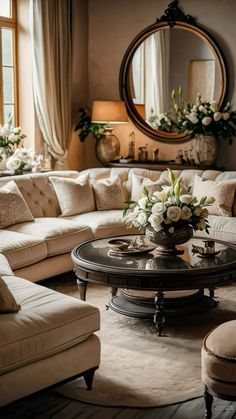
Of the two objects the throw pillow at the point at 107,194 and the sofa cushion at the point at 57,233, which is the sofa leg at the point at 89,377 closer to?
the sofa cushion at the point at 57,233

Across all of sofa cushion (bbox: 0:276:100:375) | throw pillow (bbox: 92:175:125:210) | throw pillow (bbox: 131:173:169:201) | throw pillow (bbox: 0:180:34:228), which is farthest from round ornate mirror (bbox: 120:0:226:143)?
sofa cushion (bbox: 0:276:100:375)

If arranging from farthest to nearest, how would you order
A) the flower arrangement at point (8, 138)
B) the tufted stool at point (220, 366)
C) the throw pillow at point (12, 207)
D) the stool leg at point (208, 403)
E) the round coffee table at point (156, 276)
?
the flower arrangement at point (8, 138), the throw pillow at point (12, 207), the round coffee table at point (156, 276), the stool leg at point (208, 403), the tufted stool at point (220, 366)

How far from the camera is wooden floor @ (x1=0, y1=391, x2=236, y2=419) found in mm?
3125

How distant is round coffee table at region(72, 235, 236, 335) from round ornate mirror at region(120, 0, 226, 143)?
8.44ft

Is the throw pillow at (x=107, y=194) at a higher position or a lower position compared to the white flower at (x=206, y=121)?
lower

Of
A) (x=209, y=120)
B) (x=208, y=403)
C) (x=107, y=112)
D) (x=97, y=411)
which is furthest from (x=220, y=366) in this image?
(x=107, y=112)

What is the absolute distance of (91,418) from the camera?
3.10m

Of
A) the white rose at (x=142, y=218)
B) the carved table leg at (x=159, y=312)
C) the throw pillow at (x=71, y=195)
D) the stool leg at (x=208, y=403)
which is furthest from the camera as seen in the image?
the throw pillow at (x=71, y=195)

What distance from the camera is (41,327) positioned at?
3088 millimetres

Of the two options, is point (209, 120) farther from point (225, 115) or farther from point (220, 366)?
point (220, 366)

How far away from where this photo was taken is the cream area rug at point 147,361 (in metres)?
3.36

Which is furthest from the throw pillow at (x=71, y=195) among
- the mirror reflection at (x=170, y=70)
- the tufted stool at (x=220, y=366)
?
the tufted stool at (x=220, y=366)

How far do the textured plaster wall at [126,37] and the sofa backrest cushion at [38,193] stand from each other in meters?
1.61

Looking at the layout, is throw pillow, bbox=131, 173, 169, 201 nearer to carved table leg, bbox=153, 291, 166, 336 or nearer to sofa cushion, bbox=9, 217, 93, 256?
sofa cushion, bbox=9, 217, 93, 256
